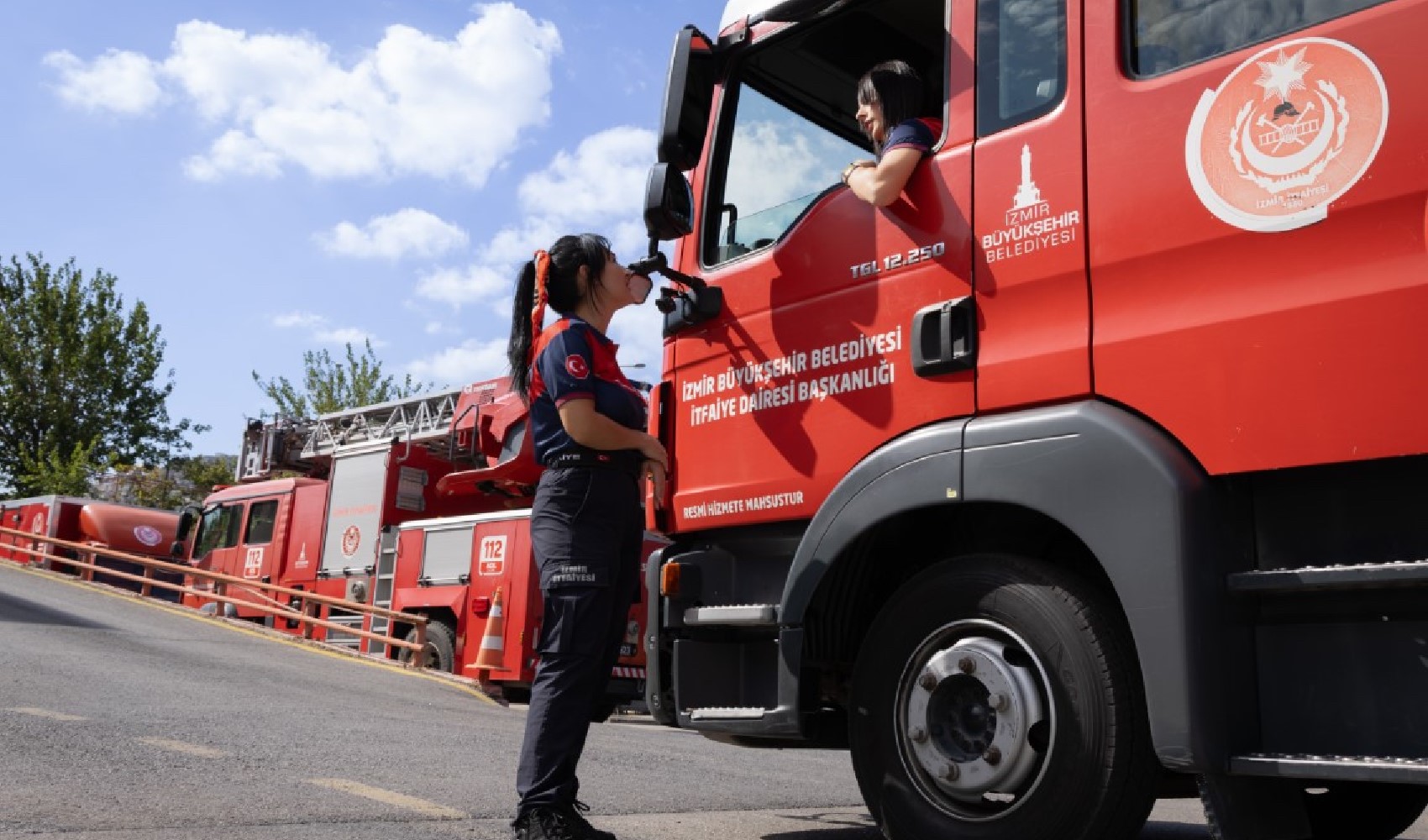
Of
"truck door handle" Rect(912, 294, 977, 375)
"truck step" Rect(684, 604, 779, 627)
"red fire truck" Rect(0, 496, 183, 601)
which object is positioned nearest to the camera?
"truck door handle" Rect(912, 294, 977, 375)

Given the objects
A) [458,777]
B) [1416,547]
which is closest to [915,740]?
[1416,547]

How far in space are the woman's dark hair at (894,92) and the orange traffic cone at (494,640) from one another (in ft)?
31.3

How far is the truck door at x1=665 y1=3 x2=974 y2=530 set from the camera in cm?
373

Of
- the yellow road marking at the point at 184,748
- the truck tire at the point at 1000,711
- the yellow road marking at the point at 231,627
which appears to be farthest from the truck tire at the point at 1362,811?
the yellow road marking at the point at 231,627

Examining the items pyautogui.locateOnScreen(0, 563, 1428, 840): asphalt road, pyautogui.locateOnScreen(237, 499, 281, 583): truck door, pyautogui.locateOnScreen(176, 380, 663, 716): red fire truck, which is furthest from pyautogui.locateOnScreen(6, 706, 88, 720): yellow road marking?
pyautogui.locateOnScreen(237, 499, 281, 583): truck door

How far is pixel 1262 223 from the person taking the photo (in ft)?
9.77

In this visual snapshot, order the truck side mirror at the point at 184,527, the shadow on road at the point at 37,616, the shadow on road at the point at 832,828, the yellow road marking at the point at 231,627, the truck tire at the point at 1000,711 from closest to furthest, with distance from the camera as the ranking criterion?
1. the truck tire at the point at 1000,711
2. the shadow on road at the point at 832,828
3. the yellow road marking at the point at 231,627
4. the shadow on road at the point at 37,616
5. the truck side mirror at the point at 184,527

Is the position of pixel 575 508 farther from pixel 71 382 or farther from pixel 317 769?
pixel 71 382

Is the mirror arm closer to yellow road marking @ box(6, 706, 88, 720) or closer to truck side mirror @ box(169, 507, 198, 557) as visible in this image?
yellow road marking @ box(6, 706, 88, 720)

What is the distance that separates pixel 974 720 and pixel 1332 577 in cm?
99

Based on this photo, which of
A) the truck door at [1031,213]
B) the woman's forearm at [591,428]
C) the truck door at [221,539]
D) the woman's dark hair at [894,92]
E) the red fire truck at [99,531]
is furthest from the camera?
the red fire truck at [99,531]

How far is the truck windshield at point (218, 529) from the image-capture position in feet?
61.8

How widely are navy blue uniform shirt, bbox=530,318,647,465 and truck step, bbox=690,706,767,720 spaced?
0.87 metres

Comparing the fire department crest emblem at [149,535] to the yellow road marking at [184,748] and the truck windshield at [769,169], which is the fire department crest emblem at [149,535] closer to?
the yellow road marking at [184,748]
